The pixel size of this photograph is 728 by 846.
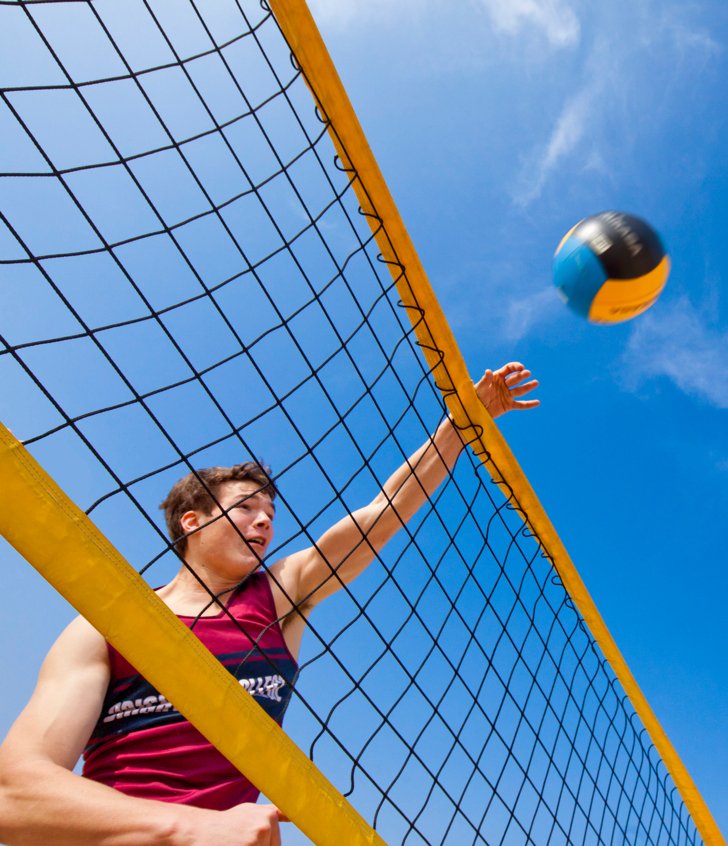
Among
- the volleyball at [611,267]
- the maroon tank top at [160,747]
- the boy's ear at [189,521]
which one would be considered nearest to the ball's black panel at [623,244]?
the volleyball at [611,267]

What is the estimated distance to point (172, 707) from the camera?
5.65 feet

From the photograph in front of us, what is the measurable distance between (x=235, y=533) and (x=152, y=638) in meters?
0.90

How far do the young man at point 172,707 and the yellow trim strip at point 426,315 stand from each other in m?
0.18

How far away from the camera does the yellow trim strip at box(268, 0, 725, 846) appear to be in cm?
222

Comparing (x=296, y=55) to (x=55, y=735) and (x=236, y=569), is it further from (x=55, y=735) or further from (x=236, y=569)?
(x=55, y=735)

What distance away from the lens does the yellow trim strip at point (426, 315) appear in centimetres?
222

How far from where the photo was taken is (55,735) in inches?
57.4

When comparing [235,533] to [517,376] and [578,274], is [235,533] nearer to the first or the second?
[517,376]

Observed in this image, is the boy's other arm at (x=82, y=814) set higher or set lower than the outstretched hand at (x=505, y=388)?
lower

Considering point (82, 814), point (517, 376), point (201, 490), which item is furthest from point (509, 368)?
point (82, 814)

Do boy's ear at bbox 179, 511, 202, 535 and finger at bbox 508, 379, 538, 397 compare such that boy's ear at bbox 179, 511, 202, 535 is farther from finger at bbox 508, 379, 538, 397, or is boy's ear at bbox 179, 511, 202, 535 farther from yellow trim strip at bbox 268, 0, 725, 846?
finger at bbox 508, 379, 538, 397

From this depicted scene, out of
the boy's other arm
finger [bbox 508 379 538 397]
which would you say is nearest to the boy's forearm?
the boy's other arm

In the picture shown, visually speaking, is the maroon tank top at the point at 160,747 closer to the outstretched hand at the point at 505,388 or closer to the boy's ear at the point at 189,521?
the boy's ear at the point at 189,521

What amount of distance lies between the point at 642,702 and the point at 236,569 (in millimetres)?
2385
